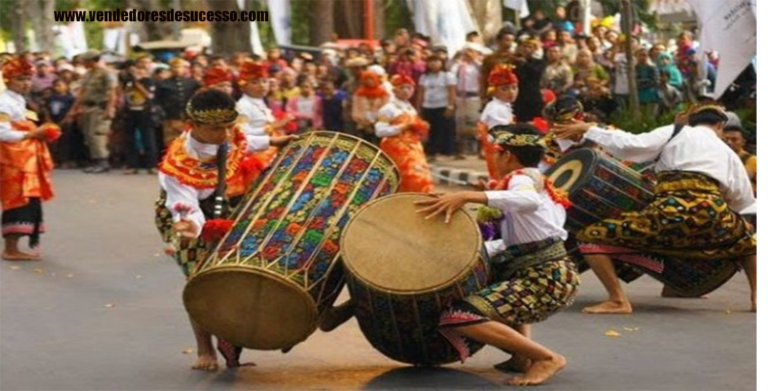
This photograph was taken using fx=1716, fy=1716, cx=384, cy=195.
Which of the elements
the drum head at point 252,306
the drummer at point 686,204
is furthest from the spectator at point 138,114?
the drum head at point 252,306

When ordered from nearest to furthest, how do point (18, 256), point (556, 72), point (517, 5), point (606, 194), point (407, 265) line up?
point (407, 265), point (606, 194), point (18, 256), point (556, 72), point (517, 5)

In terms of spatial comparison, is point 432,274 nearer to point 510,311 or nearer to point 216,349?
point 510,311

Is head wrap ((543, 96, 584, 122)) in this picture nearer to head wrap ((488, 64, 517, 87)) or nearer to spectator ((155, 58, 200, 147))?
head wrap ((488, 64, 517, 87))

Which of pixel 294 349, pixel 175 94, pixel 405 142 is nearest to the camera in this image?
pixel 294 349

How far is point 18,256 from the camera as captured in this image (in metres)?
13.5

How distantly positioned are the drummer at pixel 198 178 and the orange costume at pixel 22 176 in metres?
4.91

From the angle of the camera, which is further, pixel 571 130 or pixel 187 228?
pixel 571 130

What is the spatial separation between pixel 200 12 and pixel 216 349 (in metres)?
10.8

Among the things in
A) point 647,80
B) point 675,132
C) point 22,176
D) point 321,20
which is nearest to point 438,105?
point 647,80

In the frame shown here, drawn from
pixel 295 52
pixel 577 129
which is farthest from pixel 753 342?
pixel 295 52

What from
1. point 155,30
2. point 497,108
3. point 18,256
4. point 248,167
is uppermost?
point 248,167

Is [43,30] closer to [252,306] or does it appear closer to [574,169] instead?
[574,169]

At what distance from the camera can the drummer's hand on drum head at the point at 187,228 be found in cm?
789

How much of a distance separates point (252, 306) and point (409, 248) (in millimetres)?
778
